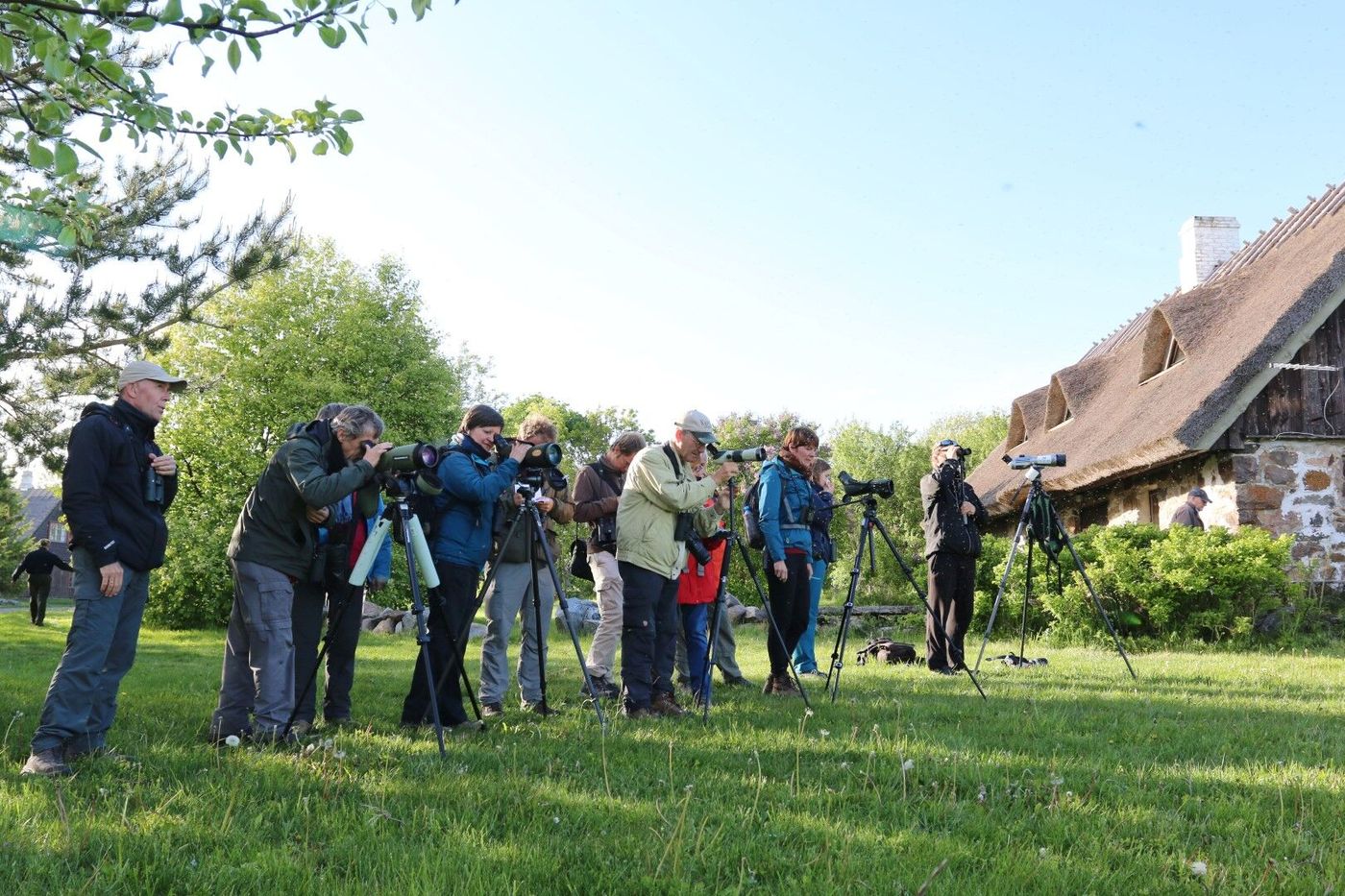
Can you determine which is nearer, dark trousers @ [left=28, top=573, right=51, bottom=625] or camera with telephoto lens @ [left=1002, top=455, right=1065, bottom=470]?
camera with telephoto lens @ [left=1002, top=455, right=1065, bottom=470]

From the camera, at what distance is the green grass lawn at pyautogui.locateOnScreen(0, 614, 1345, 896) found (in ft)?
8.47

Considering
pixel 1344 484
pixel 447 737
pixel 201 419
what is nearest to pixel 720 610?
pixel 447 737

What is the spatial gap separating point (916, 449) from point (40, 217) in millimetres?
25757

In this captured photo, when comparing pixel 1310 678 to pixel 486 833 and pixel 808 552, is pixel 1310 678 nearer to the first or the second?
pixel 808 552

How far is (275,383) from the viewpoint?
2136cm

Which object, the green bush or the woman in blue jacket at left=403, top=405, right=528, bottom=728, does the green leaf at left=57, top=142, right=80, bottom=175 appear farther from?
the green bush

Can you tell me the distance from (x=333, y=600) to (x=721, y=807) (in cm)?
298

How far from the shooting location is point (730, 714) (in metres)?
5.25

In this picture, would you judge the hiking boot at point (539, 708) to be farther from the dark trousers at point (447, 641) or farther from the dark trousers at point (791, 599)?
the dark trousers at point (791, 599)

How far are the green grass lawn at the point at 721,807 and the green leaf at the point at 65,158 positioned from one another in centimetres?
217

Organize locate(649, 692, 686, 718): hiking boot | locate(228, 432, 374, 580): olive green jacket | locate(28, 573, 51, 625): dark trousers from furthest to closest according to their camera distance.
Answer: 1. locate(28, 573, 51, 625): dark trousers
2. locate(649, 692, 686, 718): hiking boot
3. locate(228, 432, 374, 580): olive green jacket

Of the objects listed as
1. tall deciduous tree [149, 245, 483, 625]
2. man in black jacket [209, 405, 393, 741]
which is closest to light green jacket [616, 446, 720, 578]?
man in black jacket [209, 405, 393, 741]

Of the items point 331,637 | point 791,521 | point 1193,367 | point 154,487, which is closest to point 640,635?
point 331,637

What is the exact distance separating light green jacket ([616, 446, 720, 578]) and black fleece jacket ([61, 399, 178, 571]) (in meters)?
2.27
